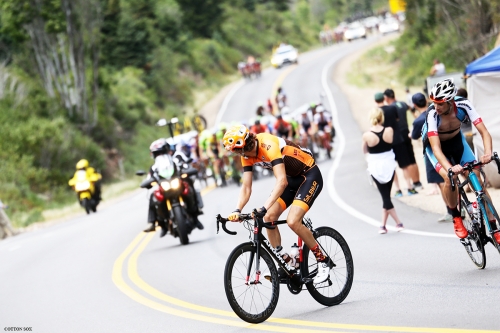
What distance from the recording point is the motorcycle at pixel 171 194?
52.1ft

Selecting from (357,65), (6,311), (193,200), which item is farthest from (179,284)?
(357,65)

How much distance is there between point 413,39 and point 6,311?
4725 cm

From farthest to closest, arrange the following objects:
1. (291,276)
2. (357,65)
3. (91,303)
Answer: (357,65) < (91,303) < (291,276)

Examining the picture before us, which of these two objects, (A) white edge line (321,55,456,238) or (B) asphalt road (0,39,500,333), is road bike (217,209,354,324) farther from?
(A) white edge line (321,55,456,238)

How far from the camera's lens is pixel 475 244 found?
9.49 meters

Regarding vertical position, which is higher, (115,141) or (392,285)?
(392,285)

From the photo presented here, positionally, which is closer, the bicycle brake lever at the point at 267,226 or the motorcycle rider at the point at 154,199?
the bicycle brake lever at the point at 267,226

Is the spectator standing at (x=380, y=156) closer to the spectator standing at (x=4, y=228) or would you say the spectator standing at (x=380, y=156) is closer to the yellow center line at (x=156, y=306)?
the yellow center line at (x=156, y=306)

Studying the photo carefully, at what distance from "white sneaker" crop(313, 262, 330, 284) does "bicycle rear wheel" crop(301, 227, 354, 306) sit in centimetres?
5

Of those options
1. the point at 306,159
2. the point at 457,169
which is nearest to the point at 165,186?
the point at 306,159

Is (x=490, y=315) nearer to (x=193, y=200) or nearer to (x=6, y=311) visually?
(x=6, y=311)

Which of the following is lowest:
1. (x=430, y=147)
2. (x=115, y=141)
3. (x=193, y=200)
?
(x=115, y=141)

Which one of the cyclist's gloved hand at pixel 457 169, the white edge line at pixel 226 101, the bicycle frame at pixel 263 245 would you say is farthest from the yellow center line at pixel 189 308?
the white edge line at pixel 226 101

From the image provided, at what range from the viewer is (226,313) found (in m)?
9.41
